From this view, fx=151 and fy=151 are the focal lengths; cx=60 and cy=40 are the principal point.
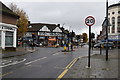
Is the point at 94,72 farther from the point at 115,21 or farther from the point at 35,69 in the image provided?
the point at 115,21

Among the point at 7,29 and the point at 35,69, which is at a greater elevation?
the point at 7,29

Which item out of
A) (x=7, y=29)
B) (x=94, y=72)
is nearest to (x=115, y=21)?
(x=7, y=29)

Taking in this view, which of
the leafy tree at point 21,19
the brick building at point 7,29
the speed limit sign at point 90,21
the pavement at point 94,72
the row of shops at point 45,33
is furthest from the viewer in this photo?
the row of shops at point 45,33

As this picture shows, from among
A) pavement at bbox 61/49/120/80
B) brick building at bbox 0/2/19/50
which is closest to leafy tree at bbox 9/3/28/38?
brick building at bbox 0/2/19/50

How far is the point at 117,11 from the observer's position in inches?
2667

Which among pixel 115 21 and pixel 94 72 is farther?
pixel 115 21

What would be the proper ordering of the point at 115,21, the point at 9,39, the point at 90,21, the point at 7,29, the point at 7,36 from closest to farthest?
1. the point at 90,21
2. the point at 7,29
3. the point at 7,36
4. the point at 9,39
5. the point at 115,21

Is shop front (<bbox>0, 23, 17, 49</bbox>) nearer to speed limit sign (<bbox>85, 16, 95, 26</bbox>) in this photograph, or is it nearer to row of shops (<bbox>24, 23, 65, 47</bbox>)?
speed limit sign (<bbox>85, 16, 95, 26</bbox>)

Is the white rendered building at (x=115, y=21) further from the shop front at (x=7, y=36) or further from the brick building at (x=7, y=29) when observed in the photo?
the brick building at (x=7, y=29)

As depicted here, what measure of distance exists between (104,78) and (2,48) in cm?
2133

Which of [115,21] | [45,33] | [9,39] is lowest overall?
[9,39]

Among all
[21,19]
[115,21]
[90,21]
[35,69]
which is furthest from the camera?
[115,21]

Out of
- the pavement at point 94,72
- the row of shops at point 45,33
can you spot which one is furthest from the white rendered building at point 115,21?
the pavement at point 94,72

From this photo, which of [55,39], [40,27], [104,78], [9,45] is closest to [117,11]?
[55,39]
